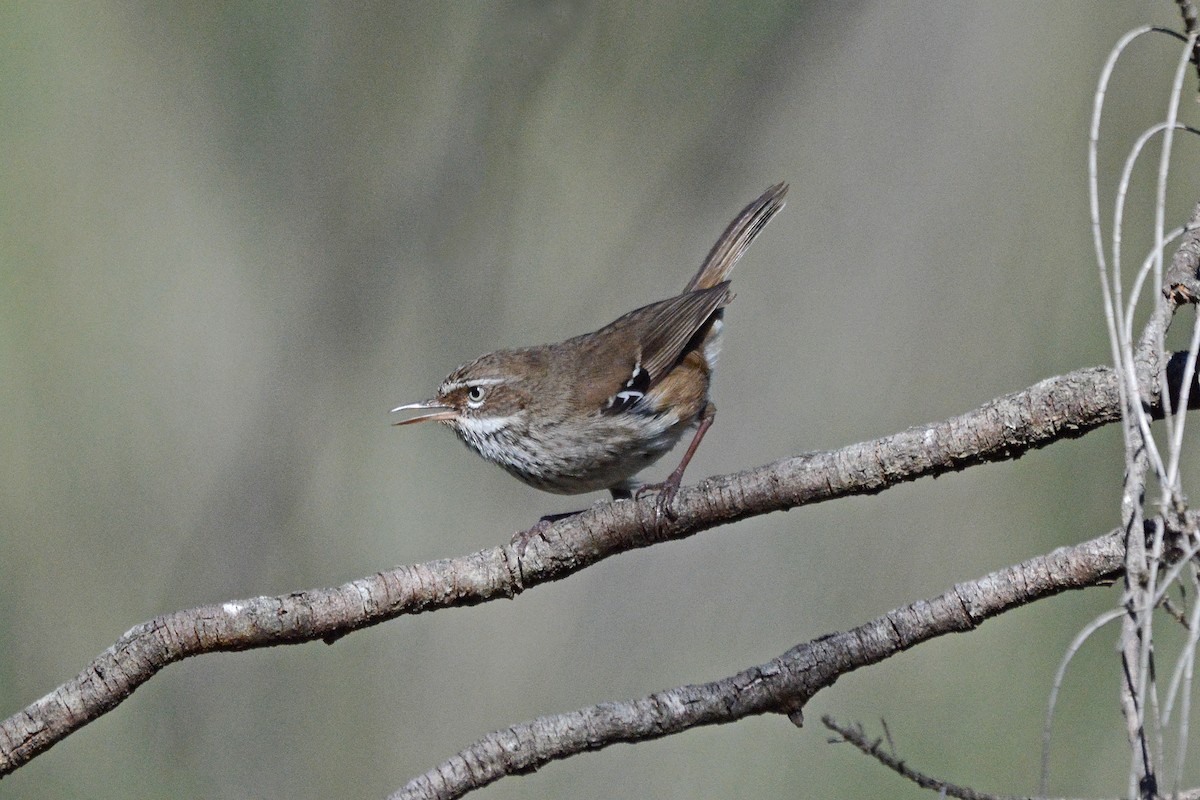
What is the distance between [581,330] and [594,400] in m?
1.89

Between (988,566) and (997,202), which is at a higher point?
(997,202)

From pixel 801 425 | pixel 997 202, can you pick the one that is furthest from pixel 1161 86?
pixel 801 425

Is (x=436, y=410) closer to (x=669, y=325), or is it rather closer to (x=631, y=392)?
(x=631, y=392)

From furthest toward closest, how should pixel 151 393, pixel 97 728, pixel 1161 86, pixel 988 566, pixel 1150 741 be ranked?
1. pixel 151 393
2. pixel 97 728
3. pixel 988 566
4. pixel 1161 86
5. pixel 1150 741

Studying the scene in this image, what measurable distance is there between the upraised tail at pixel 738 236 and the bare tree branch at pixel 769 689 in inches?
126

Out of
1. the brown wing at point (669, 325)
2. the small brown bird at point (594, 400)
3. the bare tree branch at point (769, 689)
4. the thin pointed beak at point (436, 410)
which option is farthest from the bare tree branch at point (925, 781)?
the thin pointed beak at point (436, 410)

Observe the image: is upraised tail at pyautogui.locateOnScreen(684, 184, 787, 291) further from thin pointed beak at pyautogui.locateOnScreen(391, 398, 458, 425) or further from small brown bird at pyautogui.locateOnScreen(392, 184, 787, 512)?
thin pointed beak at pyautogui.locateOnScreen(391, 398, 458, 425)

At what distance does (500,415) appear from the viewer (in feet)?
16.2

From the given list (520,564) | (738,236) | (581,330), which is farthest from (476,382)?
(520,564)

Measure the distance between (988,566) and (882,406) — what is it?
1.20 metres

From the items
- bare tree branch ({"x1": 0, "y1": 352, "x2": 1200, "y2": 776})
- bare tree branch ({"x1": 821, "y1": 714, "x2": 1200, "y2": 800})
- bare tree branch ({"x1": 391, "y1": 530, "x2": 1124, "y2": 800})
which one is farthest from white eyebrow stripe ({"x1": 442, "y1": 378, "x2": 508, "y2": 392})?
bare tree branch ({"x1": 821, "y1": 714, "x2": 1200, "y2": 800})

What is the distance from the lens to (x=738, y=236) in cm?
557

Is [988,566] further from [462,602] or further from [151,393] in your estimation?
[151,393]

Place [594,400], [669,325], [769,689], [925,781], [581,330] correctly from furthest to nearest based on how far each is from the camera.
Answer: [581,330]
[669,325]
[594,400]
[769,689]
[925,781]
